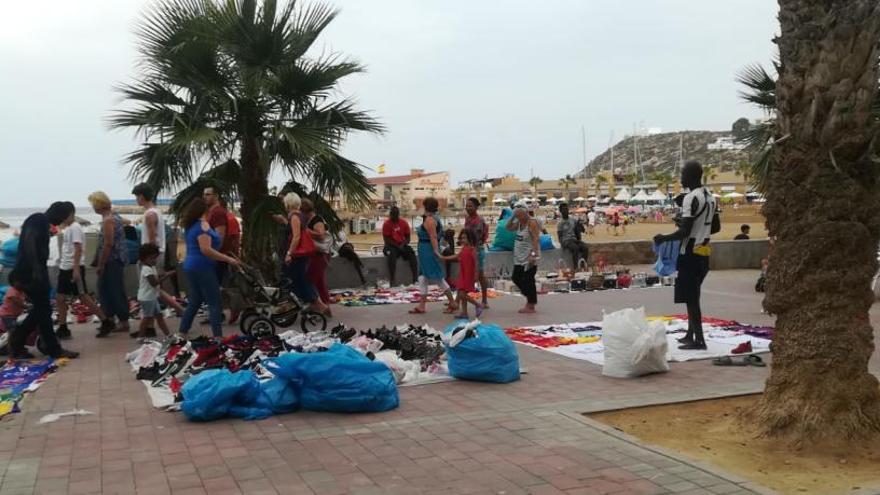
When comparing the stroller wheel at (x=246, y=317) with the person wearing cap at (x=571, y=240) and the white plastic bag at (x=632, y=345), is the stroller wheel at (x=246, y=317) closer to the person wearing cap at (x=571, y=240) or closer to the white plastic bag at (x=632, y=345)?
the white plastic bag at (x=632, y=345)

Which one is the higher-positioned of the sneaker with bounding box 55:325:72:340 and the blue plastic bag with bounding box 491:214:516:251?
the blue plastic bag with bounding box 491:214:516:251

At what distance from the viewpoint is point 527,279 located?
37.9ft

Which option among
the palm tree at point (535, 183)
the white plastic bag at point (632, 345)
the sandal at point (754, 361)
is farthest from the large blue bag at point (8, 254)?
the palm tree at point (535, 183)

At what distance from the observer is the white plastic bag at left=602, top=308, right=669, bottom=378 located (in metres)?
6.97

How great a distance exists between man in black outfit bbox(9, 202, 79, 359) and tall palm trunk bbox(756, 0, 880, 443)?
672cm

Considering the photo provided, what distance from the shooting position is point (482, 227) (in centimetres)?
1122

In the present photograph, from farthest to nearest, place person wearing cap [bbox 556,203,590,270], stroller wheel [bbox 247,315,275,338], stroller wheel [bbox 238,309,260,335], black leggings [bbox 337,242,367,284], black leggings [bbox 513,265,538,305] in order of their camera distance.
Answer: person wearing cap [bbox 556,203,590,270]
black leggings [bbox 337,242,367,284]
black leggings [bbox 513,265,538,305]
stroller wheel [bbox 238,309,260,335]
stroller wheel [bbox 247,315,275,338]

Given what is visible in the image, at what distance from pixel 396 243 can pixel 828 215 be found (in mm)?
10700

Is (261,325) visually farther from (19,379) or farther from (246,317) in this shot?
(19,379)

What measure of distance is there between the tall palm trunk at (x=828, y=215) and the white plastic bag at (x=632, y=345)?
6.16 feet

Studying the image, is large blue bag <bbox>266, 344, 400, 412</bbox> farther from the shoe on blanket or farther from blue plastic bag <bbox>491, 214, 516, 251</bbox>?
blue plastic bag <bbox>491, 214, 516, 251</bbox>

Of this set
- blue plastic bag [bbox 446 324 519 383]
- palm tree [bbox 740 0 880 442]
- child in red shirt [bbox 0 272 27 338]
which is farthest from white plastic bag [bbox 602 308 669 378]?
child in red shirt [bbox 0 272 27 338]

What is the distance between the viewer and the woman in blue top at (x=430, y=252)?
11305mm

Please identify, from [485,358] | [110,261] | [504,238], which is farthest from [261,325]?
[504,238]
